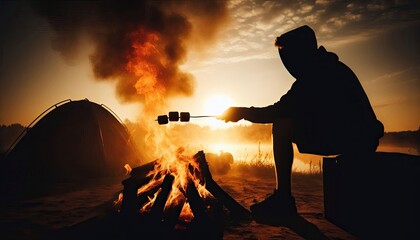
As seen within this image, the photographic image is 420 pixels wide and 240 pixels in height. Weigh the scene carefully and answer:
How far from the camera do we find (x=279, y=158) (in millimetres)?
4035

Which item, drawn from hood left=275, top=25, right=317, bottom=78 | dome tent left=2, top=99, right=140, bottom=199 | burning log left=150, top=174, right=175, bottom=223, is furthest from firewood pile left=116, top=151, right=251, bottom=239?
dome tent left=2, top=99, right=140, bottom=199

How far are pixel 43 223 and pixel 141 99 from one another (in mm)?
5016

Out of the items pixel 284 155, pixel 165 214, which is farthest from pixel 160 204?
pixel 284 155

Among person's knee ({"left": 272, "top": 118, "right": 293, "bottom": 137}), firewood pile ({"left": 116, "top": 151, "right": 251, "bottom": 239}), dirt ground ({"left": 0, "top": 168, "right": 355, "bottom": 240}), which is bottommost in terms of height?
Result: dirt ground ({"left": 0, "top": 168, "right": 355, "bottom": 240})

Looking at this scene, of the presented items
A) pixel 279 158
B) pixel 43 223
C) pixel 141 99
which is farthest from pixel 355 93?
pixel 141 99

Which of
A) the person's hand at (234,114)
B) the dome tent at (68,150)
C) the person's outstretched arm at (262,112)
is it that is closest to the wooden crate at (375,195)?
the person's outstretched arm at (262,112)

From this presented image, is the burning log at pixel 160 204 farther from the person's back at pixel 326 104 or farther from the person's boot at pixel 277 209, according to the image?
the person's back at pixel 326 104

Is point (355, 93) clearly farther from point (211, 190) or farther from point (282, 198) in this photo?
point (211, 190)

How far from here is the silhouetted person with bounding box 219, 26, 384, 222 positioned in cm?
369

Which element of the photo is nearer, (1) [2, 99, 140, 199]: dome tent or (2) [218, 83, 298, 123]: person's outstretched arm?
(2) [218, 83, 298, 123]: person's outstretched arm

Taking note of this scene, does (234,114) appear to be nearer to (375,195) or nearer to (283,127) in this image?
(283,127)

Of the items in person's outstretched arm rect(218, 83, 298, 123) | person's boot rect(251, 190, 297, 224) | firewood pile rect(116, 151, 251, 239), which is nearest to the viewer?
firewood pile rect(116, 151, 251, 239)

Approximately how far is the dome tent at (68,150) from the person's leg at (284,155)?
22.2 ft

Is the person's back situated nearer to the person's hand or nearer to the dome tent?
the person's hand
